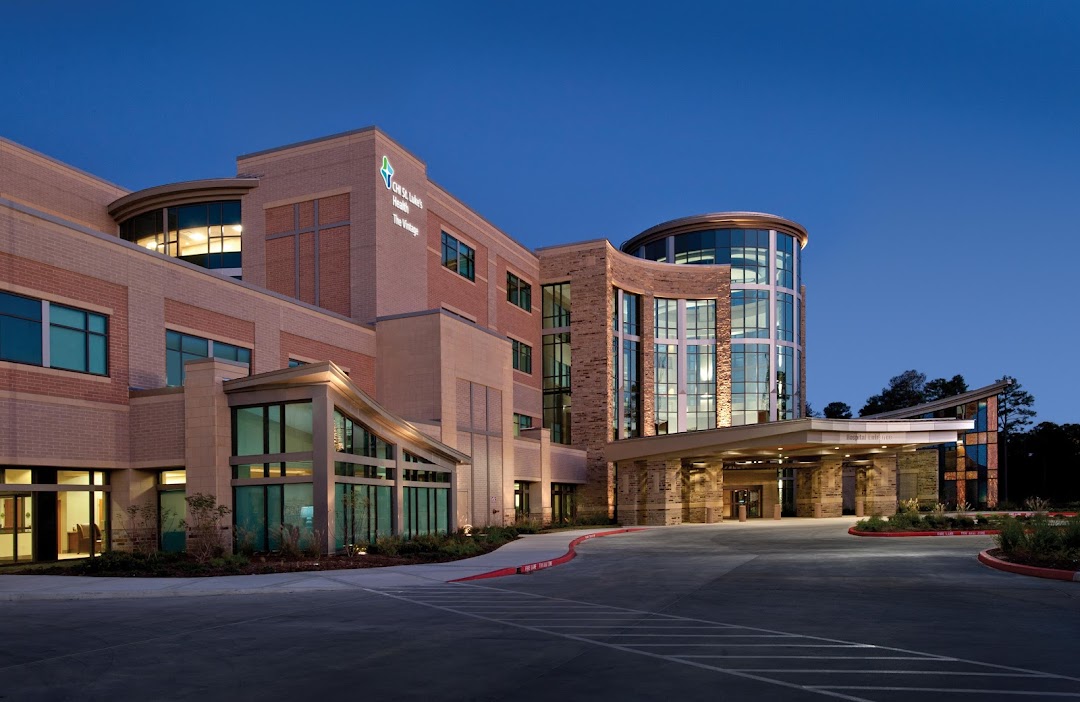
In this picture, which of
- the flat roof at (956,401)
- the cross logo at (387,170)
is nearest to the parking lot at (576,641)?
the cross logo at (387,170)

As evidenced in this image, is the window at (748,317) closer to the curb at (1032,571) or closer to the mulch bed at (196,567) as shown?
the curb at (1032,571)

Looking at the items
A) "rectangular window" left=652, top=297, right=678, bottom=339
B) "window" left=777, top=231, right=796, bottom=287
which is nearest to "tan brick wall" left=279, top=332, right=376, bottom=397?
"rectangular window" left=652, top=297, right=678, bottom=339

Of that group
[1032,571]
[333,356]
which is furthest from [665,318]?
[1032,571]

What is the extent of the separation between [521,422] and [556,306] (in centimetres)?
867

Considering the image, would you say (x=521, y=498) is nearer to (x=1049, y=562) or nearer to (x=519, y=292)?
(x=519, y=292)

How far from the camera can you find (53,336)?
25062mm

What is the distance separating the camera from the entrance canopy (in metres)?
46.0

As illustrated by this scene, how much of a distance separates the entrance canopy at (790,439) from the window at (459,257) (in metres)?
13.6

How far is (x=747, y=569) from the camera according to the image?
21938 millimetres

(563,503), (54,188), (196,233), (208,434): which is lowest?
(563,503)

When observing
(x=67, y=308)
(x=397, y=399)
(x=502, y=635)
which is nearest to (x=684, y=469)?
(x=397, y=399)

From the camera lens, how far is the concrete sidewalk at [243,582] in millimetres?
16906

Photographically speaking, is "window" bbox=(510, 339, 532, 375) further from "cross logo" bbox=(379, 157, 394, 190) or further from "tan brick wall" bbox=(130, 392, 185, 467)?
"tan brick wall" bbox=(130, 392, 185, 467)

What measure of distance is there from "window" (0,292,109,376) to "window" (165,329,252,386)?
8.99ft
